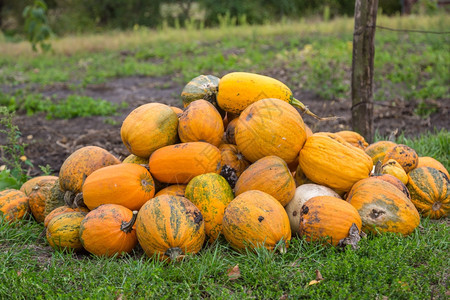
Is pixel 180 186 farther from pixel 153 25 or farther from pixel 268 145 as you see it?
pixel 153 25

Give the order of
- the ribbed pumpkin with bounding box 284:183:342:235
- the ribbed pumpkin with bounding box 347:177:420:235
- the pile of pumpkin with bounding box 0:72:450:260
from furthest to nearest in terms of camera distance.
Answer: the ribbed pumpkin with bounding box 284:183:342:235, the ribbed pumpkin with bounding box 347:177:420:235, the pile of pumpkin with bounding box 0:72:450:260

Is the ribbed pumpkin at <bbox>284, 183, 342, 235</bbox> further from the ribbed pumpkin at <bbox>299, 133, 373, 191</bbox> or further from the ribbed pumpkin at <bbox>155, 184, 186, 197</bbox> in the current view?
the ribbed pumpkin at <bbox>155, 184, 186, 197</bbox>

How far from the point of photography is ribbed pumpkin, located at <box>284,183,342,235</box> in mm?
3090

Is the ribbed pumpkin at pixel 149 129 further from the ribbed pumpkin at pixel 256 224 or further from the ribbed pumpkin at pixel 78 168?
the ribbed pumpkin at pixel 256 224

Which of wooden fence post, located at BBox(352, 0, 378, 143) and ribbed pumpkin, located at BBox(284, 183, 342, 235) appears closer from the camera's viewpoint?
ribbed pumpkin, located at BBox(284, 183, 342, 235)

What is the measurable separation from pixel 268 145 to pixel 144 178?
0.93 meters

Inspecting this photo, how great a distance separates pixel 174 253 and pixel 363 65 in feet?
10.1

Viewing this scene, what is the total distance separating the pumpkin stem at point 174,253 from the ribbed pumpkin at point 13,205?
1585 millimetres

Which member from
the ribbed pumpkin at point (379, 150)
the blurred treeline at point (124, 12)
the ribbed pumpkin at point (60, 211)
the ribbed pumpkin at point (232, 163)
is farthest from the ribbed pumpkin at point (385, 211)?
the blurred treeline at point (124, 12)

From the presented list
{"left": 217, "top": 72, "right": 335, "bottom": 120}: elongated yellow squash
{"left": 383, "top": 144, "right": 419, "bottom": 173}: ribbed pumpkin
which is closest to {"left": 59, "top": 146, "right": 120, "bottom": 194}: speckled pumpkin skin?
{"left": 217, "top": 72, "right": 335, "bottom": 120}: elongated yellow squash

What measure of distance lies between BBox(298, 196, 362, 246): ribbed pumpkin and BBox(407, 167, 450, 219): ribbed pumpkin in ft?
2.77

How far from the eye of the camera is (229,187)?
3154 mm

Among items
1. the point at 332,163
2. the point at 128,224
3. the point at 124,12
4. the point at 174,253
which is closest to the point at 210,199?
the point at 174,253

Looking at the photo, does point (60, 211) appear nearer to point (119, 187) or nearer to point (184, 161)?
point (119, 187)
